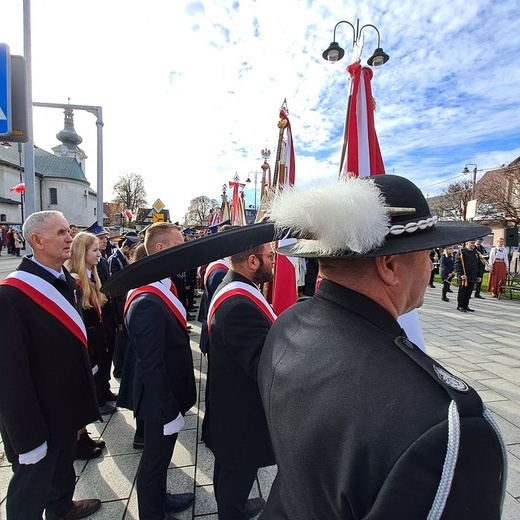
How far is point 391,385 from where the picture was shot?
0.78 m

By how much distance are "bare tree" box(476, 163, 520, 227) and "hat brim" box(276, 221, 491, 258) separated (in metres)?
28.6

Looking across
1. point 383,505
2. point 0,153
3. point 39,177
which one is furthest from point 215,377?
point 39,177

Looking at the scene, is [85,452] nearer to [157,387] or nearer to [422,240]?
[157,387]

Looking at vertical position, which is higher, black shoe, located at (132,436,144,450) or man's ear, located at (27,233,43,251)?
man's ear, located at (27,233,43,251)

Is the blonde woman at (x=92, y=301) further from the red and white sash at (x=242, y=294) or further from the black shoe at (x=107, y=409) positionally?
the red and white sash at (x=242, y=294)

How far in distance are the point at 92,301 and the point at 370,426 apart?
3964mm

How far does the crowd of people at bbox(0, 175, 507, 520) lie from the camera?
2.29ft

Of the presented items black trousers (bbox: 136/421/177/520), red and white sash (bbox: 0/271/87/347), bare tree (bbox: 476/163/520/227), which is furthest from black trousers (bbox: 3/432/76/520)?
bare tree (bbox: 476/163/520/227)

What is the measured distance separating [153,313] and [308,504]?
186 centimetres

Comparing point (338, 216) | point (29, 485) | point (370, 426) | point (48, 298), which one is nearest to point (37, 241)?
point (48, 298)

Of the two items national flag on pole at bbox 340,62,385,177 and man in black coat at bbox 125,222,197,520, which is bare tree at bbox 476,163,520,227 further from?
man in black coat at bbox 125,222,197,520

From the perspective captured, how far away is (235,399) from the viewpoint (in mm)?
2189

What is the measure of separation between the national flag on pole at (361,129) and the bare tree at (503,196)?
26.3 metres

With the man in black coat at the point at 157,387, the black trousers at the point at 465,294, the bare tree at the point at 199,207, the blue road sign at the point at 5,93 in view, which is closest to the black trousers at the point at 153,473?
the man in black coat at the point at 157,387
